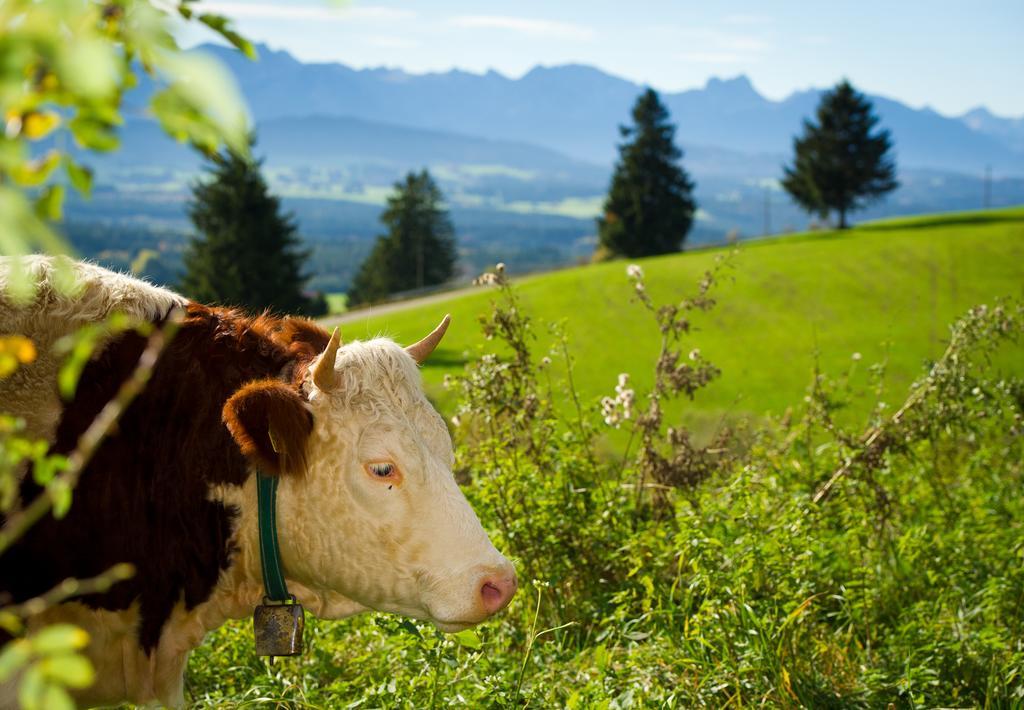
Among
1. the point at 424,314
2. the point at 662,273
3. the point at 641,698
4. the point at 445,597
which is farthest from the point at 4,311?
the point at 662,273

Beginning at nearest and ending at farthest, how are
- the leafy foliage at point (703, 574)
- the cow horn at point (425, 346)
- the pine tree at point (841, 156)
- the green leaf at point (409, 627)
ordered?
the cow horn at point (425, 346), the green leaf at point (409, 627), the leafy foliage at point (703, 574), the pine tree at point (841, 156)

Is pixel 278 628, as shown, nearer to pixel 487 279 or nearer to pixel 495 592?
pixel 495 592

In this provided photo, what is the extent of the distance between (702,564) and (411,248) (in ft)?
204

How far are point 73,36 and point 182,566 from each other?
232cm

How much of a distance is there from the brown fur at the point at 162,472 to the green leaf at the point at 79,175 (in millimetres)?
1815

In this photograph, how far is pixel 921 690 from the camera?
450cm

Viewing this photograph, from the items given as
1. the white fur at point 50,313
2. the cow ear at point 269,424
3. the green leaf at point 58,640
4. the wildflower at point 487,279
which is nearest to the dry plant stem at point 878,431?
the wildflower at point 487,279

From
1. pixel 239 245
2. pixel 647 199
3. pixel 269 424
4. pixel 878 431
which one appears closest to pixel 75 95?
pixel 269 424

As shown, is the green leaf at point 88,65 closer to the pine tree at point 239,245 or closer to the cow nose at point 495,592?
the cow nose at point 495,592

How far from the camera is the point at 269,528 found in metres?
3.04

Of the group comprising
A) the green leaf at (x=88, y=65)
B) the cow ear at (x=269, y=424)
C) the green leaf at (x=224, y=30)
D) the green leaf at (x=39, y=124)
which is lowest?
the cow ear at (x=269, y=424)

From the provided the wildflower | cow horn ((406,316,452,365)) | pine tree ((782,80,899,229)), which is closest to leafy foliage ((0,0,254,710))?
cow horn ((406,316,452,365))

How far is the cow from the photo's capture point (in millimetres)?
2871

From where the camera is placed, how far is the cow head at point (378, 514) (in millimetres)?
3014
